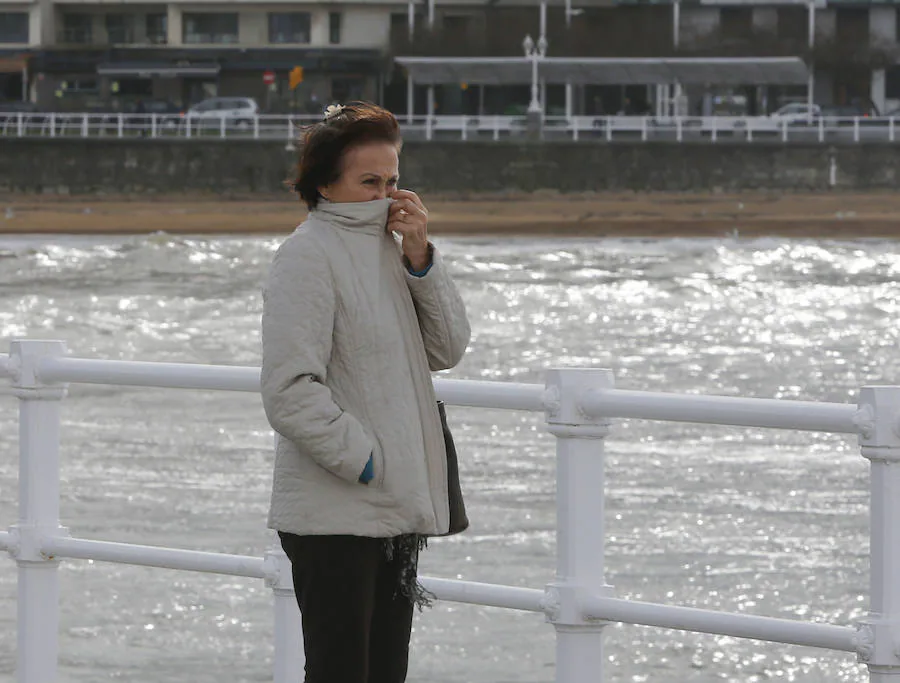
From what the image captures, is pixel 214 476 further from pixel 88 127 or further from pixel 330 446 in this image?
pixel 88 127

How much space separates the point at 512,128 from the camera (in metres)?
50.1

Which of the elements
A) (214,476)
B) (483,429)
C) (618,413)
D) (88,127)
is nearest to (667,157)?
(88,127)

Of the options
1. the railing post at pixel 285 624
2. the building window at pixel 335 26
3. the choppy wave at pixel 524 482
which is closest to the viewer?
the railing post at pixel 285 624

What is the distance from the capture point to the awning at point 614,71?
5497 centimetres

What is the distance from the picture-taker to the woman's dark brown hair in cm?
306

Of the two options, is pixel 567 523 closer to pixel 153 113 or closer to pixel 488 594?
pixel 488 594

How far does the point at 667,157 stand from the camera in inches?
1902

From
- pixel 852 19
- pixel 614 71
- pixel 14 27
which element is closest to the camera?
pixel 614 71

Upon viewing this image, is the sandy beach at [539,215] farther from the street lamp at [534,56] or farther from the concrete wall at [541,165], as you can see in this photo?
the street lamp at [534,56]

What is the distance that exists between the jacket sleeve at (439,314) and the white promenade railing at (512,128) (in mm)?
45116

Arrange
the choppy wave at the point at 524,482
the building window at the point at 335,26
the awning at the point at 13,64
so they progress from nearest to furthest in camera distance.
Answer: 1. the choppy wave at the point at 524,482
2. the awning at the point at 13,64
3. the building window at the point at 335,26

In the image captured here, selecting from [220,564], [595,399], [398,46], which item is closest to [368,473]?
[595,399]

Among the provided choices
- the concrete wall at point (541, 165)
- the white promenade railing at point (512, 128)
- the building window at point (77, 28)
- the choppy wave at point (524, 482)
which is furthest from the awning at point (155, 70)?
the choppy wave at point (524, 482)

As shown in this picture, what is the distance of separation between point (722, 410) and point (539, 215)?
4490cm
